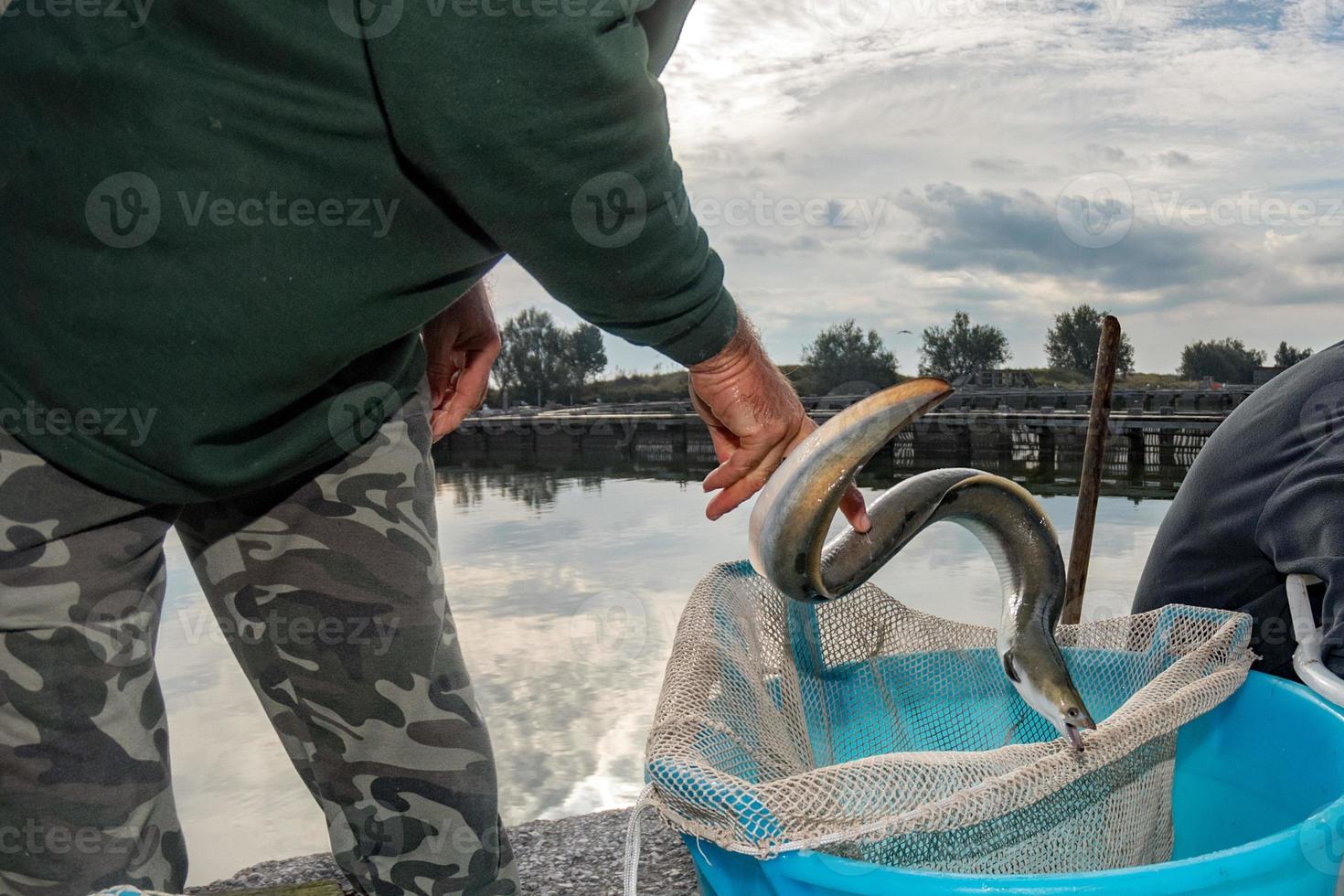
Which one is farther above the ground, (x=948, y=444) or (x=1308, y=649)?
(x=1308, y=649)

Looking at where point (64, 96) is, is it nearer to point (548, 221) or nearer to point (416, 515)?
point (548, 221)

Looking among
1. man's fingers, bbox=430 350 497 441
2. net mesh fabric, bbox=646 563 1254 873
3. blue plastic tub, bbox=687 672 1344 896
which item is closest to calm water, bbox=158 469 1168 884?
net mesh fabric, bbox=646 563 1254 873

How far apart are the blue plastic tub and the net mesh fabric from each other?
53mm

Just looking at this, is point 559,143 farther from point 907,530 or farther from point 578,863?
point 578,863

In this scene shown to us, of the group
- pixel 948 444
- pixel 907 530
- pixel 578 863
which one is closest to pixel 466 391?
pixel 907 530

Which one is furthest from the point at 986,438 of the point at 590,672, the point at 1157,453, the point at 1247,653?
the point at 1247,653

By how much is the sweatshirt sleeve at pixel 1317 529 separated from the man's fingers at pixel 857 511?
3.50 ft

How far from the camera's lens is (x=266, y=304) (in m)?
1.18

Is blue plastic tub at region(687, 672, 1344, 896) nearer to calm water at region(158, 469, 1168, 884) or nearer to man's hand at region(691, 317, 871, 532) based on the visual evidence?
man's hand at region(691, 317, 871, 532)

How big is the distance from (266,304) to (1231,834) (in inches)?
69.2

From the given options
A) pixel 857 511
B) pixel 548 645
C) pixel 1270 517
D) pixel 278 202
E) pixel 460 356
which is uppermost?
pixel 278 202

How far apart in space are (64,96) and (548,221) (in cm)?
61

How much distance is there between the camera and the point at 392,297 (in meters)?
1.25

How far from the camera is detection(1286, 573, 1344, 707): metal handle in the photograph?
1.63 meters
